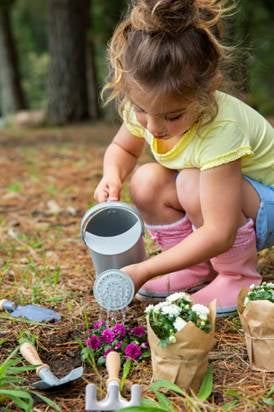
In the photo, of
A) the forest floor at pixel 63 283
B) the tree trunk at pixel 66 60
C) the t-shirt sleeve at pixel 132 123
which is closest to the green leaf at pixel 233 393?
the forest floor at pixel 63 283

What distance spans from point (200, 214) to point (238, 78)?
55 cm

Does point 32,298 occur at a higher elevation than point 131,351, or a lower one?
lower

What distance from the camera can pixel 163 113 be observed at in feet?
5.06

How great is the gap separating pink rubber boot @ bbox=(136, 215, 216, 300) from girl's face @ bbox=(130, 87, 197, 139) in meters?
0.42

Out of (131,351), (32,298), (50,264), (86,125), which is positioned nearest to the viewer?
(131,351)

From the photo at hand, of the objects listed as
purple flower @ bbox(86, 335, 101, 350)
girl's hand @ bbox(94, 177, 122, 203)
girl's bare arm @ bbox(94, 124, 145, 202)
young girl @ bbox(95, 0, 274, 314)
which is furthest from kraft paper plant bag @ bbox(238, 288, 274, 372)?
girl's bare arm @ bbox(94, 124, 145, 202)

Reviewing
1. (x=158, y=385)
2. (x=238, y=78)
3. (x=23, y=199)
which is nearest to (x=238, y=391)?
(x=158, y=385)

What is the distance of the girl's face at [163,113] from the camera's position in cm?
152

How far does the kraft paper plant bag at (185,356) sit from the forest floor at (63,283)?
0.05 m

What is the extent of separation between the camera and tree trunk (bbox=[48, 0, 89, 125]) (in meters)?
7.55

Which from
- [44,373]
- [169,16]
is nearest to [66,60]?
[169,16]

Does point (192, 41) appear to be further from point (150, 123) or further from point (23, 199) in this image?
point (23, 199)

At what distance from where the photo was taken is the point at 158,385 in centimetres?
135

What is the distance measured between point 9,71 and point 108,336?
9.78 meters
